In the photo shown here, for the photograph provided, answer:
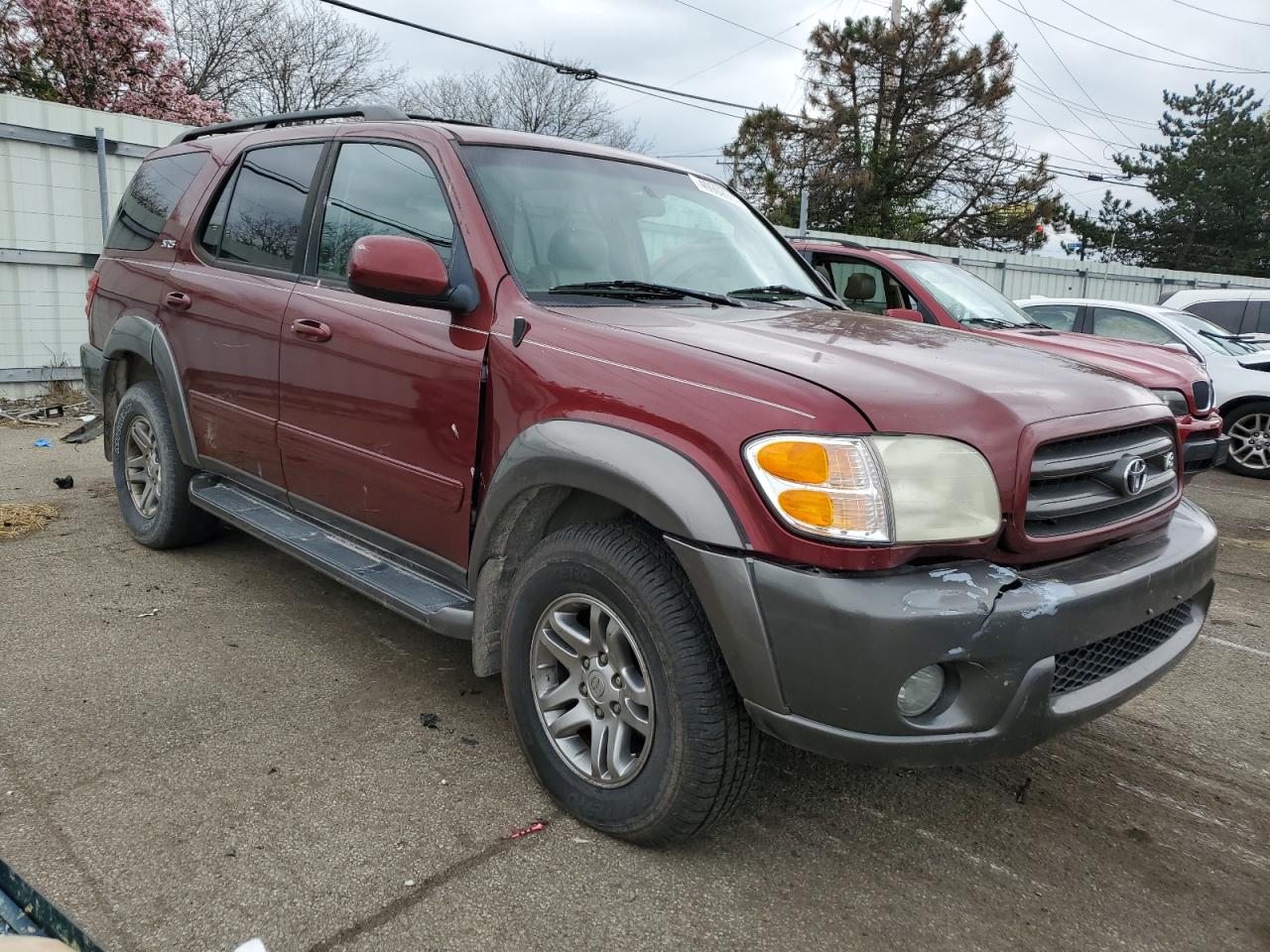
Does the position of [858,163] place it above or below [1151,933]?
above

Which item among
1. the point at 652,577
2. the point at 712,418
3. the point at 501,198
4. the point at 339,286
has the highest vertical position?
the point at 501,198

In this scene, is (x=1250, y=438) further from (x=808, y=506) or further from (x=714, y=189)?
(x=808, y=506)

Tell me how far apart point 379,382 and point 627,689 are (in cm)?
132

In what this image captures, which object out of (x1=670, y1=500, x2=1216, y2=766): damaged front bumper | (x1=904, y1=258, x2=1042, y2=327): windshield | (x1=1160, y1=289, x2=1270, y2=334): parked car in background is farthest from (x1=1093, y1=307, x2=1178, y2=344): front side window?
(x1=670, y1=500, x2=1216, y2=766): damaged front bumper

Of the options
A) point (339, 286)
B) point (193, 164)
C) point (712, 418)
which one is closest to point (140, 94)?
point (193, 164)

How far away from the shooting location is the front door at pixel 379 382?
2814mm

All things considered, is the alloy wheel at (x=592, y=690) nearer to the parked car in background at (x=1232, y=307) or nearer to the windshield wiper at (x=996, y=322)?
the windshield wiper at (x=996, y=322)

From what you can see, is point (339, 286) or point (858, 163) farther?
point (858, 163)

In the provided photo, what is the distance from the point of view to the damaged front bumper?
76.6 inches

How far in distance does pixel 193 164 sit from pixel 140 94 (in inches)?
649

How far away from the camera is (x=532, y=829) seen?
99.4 inches

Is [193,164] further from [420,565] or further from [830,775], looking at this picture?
[830,775]

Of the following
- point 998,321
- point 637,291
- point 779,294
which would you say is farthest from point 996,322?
point 637,291

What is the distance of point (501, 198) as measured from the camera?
298 centimetres
